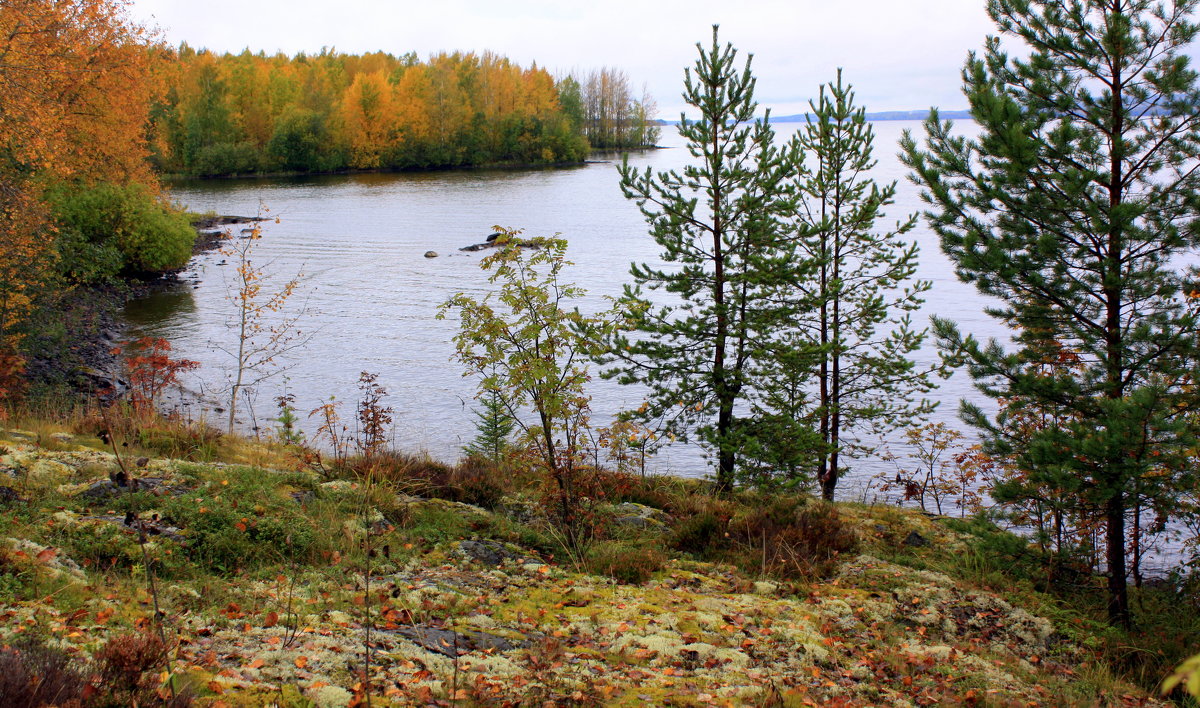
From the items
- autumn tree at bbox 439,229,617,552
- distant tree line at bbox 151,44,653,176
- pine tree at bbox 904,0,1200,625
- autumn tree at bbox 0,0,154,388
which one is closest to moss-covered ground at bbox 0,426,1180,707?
autumn tree at bbox 439,229,617,552

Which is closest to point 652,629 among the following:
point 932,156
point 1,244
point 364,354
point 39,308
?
point 932,156

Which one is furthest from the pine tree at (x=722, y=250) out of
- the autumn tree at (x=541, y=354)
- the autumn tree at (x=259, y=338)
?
the autumn tree at (x=259, y=338)

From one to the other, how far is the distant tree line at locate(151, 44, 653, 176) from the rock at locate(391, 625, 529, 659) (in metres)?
84.1

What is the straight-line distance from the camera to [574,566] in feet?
24.3

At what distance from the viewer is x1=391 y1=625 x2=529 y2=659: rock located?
4.82 metres

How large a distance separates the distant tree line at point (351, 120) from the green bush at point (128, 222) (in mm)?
50187

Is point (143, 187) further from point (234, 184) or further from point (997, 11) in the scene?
point (234, 184)

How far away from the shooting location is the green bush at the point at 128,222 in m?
30.2

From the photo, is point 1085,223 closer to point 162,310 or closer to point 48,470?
point 48,470

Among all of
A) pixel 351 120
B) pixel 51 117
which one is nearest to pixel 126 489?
pixel 51 117

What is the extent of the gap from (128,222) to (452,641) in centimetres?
3294

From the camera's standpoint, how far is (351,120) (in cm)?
8962

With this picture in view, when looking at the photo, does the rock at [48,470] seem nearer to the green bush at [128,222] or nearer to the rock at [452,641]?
the rock at [452,641]

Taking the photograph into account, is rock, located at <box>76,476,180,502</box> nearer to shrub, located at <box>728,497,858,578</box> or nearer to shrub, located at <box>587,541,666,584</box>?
shrub, located at <box>587,541,666,584</box>
